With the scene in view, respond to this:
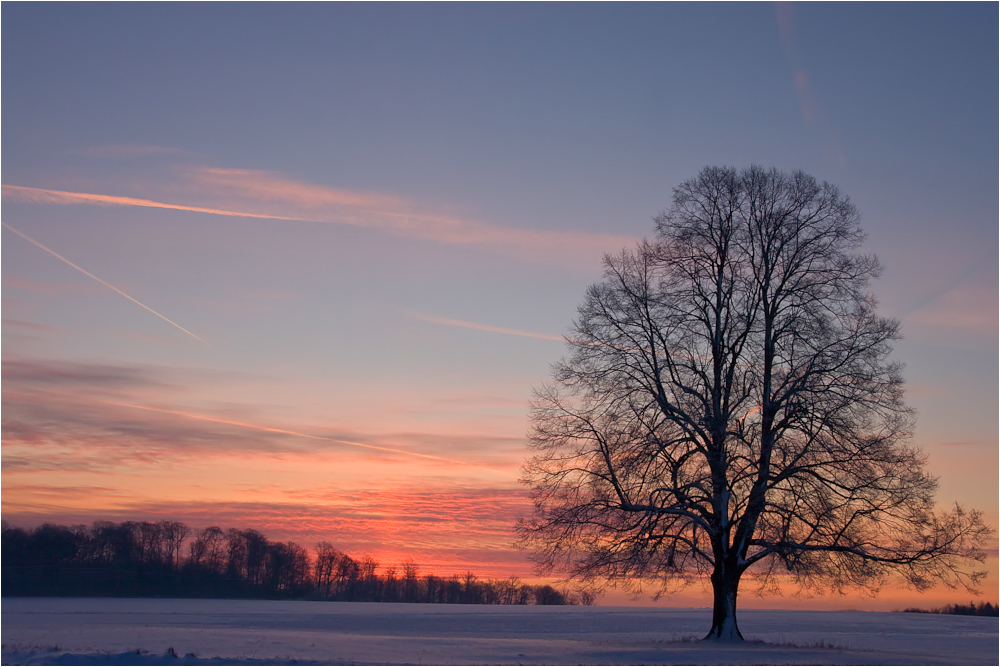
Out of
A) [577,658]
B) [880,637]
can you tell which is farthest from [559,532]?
[880,637]

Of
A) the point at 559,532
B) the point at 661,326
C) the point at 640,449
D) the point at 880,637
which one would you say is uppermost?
the point at 661,326

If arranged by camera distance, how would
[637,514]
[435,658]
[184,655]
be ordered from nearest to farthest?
1. [184,655]
2. [435,658]
3. [637,514]

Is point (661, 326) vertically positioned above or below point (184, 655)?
above

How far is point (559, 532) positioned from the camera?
2397cm

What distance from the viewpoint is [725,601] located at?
2412 centimetres

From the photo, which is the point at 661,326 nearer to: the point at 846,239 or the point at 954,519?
the point at 846,239

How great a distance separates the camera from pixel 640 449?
23688 mm

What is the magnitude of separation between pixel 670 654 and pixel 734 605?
14.8 feet

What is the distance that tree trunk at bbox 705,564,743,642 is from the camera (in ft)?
78.8

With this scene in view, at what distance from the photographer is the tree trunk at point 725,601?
24016 mm

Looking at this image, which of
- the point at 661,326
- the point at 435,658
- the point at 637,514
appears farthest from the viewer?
the point at 661,326

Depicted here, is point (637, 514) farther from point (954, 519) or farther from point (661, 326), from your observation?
point (954, 519)

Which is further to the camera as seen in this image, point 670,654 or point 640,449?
point 640,449

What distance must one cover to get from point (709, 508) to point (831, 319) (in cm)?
704
